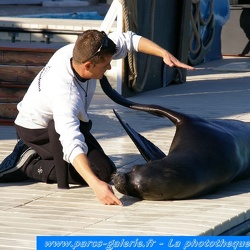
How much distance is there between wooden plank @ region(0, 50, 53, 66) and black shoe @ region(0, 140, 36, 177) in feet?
10.8

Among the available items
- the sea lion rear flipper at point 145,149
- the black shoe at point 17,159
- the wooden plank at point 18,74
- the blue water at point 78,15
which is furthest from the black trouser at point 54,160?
the blue water at point 78,15

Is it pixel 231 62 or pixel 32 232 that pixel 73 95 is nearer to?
pixel 32 232

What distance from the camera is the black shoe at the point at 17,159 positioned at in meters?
5.79

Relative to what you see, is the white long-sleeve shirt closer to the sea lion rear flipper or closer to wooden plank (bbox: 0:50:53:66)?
the sea lion rear flipper

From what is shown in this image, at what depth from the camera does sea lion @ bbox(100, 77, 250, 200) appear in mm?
5211

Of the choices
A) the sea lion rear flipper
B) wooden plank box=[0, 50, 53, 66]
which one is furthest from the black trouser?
wooden plank box=[0, 50, 53, 66]

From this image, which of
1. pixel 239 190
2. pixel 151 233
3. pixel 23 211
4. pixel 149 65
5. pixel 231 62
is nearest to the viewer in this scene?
pixel 151 233

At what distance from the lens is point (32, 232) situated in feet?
15.0

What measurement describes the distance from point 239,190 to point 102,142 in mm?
1721

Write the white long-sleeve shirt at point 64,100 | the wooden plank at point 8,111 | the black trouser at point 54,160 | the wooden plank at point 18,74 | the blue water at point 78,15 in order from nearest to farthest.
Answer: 1. the white long-sleeve shirt at point 64,100
2. the black trouser at point 54,160
3. the wooden plank at point 8,111
4. the wooden plank at point 18,74
5. the blue water at point 78,15

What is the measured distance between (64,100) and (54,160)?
→ 456 millimetres

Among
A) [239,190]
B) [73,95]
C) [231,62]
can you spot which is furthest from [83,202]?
[231,62]

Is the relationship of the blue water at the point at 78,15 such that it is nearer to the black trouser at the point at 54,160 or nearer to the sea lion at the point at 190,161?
the sea lion at the point at 190,161

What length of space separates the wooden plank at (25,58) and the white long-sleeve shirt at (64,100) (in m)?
3.39
